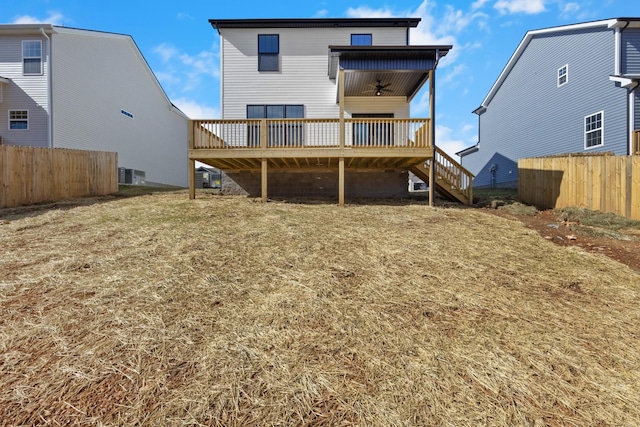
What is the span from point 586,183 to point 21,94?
79.5ft

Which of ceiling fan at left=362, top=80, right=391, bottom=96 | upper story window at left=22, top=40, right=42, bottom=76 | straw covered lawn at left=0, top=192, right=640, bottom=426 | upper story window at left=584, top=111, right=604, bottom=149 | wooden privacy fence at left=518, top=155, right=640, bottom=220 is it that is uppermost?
upper story window at left=22, top=40, right=42, bottom=76

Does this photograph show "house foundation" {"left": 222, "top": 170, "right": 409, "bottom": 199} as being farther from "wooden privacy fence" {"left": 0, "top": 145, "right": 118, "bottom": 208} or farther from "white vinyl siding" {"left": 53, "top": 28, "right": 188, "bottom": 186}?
"white vinyl siding" {"left": 53, "top": 28, "right": 188, "bottom": 186}

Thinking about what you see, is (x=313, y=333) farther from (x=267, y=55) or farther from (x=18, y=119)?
(x=18, y=119)

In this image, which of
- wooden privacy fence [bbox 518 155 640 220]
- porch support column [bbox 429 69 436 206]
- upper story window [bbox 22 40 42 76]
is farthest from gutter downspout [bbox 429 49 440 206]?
upper story window [bbox 22 40 42 76]

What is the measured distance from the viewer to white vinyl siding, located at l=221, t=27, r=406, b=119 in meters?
13.6

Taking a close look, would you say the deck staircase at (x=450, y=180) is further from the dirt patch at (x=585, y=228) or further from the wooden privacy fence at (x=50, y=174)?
the wooden privacy fence at (x=50, y=174)

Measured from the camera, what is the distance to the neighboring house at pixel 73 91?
15.5m

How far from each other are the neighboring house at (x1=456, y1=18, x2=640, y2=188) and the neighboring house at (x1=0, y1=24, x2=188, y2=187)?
2429 centimetres

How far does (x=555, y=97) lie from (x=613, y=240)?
536 inches

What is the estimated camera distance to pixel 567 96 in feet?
52.7

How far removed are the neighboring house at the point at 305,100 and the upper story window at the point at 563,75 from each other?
8876 mm

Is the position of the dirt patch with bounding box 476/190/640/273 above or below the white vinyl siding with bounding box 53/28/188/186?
below

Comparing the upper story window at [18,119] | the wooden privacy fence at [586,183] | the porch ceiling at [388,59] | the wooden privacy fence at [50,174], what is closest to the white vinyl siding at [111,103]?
the upper story window at [18,119]

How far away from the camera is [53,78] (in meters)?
15.6
